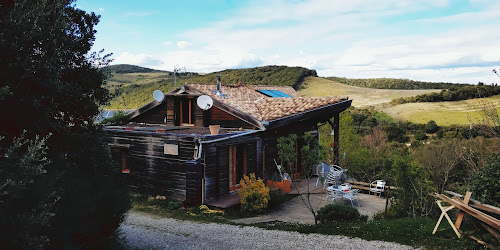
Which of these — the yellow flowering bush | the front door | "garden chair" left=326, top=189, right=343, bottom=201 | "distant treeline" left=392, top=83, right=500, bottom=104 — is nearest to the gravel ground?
the yellow flowering bush

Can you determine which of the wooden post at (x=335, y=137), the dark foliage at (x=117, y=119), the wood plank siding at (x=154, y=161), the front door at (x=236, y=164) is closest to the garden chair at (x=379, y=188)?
the wooden post at (x=335, y=137)

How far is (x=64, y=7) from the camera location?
636 cm

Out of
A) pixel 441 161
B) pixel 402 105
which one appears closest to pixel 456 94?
pixel 402 105

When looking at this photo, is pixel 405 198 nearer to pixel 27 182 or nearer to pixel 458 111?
pixel 27 182

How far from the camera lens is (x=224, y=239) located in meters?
8.72

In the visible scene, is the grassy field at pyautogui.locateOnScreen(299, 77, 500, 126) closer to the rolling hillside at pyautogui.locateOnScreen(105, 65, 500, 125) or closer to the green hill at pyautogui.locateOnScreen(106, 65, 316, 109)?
the rolling hillside at pyautogui.locateOnScreen(105, 65, 500, 125)

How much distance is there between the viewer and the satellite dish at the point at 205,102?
15.5 meters

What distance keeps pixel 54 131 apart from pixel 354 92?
50599mm

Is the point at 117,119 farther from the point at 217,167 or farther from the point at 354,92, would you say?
the point at 354,92

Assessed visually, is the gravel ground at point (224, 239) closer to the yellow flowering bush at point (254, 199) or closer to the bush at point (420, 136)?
the yellow flowering bush at point (254, 199)

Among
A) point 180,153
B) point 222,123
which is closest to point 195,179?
point 180,153

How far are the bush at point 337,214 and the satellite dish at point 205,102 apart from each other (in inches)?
280

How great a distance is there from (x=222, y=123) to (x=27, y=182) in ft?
38.3

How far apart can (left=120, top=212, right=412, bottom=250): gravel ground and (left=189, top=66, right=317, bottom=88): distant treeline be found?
3856 cm
